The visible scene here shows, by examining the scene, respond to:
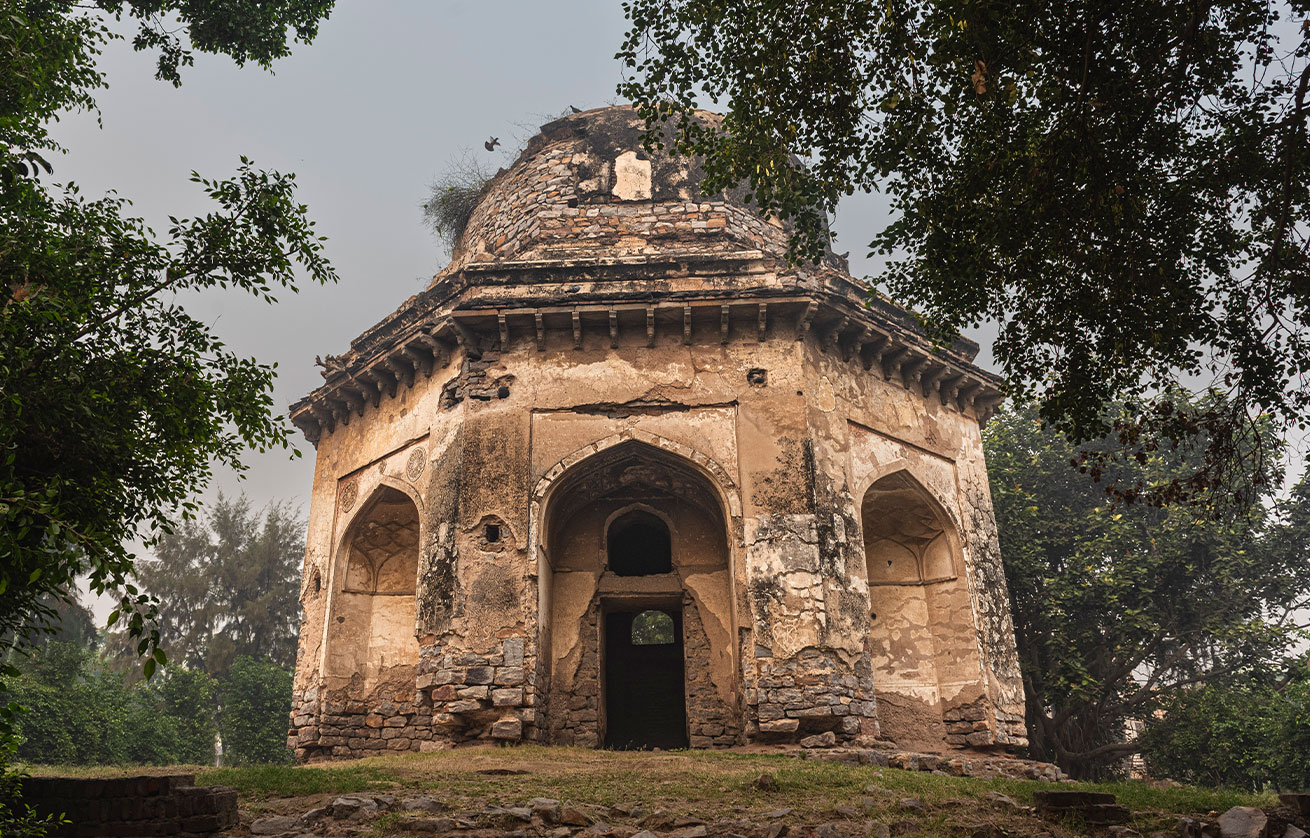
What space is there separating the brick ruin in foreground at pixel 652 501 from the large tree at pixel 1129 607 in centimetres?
427

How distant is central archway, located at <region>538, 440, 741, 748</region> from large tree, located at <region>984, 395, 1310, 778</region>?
7.14 m

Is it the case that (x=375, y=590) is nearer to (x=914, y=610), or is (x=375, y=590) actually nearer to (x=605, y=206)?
(x=605, y=206)

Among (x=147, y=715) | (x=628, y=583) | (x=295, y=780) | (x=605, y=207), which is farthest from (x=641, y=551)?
(x=147, y=715)

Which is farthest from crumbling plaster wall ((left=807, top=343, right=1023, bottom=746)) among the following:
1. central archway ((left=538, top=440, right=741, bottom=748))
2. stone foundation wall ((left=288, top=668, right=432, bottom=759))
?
stone foundation wall ((left=288, top=668, right=432, bottom=759))

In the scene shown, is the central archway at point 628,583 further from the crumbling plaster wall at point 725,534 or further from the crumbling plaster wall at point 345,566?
the crumbling plaster wall at point 345,566

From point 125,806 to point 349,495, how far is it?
25.9 feet

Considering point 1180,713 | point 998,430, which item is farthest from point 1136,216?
point 998,430

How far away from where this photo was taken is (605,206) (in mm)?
13922

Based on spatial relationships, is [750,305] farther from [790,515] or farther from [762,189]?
[762,189]

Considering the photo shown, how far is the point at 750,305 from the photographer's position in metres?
11.6

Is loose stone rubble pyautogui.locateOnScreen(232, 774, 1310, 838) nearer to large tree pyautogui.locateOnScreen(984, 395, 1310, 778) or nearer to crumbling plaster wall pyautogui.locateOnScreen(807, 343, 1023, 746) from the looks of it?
crumbling plaster wall pyautogui.locateOnScreen(807, 343, 1023, 746)

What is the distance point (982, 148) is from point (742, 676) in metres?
6.68

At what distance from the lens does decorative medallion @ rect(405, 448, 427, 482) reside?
1237cm

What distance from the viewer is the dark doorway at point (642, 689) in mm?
13984
